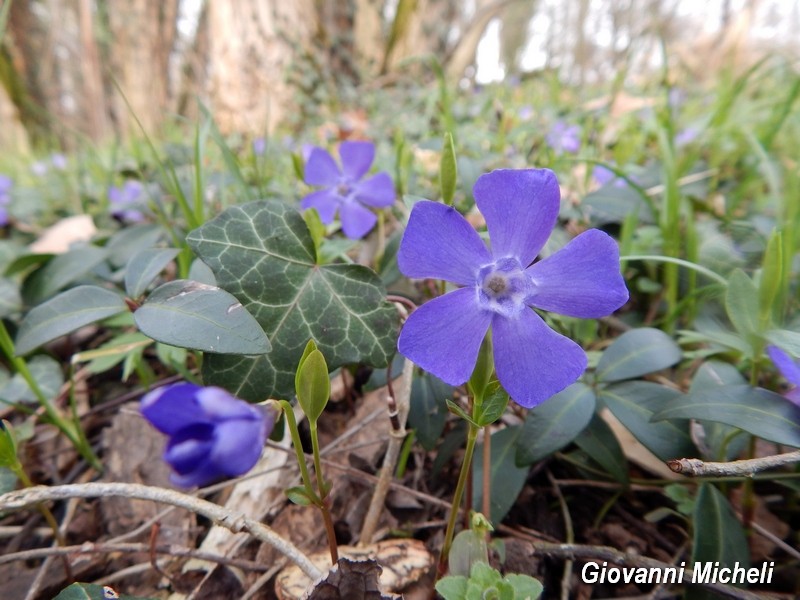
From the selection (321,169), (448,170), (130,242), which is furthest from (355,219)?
(130,242)

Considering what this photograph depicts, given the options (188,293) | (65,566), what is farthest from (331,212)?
(65,566)

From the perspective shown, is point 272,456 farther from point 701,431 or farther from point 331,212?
point 701,431

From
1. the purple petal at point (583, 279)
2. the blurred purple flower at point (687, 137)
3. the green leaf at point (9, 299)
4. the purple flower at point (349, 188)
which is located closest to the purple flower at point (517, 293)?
the purple petal at point (583, 279)

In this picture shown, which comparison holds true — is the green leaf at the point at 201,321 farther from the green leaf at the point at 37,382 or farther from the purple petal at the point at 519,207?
the green leaf at the point at 37,382

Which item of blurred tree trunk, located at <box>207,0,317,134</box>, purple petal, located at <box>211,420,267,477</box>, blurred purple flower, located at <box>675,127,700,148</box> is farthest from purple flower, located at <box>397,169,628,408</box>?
blurred tree trunk, located at <box>207,0,317,134</box>

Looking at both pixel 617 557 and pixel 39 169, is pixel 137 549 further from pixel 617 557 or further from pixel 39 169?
pixel 39 169
